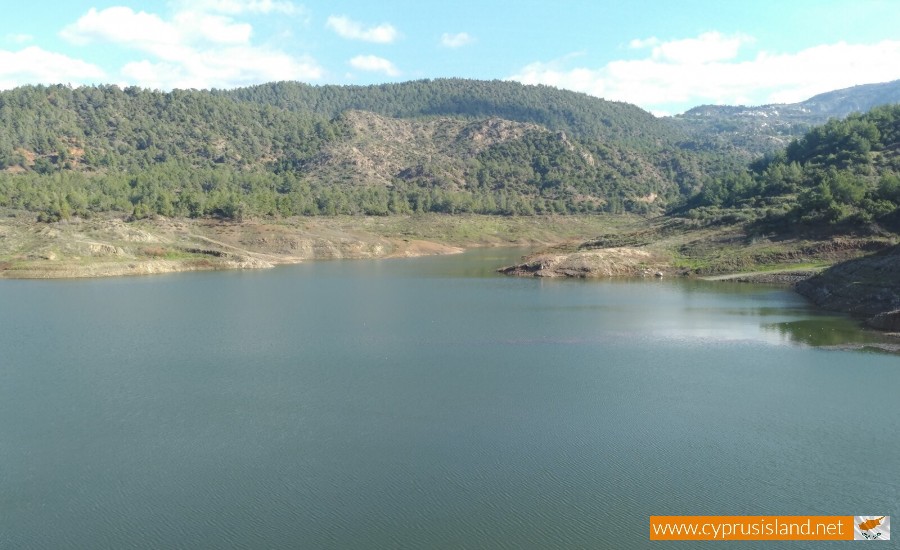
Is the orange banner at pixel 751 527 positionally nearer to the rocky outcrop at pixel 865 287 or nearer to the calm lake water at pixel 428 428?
the calm lake water at pixel 428 428

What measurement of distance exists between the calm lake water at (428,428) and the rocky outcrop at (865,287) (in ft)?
17.7

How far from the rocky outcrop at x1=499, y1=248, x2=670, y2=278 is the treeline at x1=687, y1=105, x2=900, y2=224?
1759 cm

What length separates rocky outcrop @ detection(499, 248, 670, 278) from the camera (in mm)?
83688

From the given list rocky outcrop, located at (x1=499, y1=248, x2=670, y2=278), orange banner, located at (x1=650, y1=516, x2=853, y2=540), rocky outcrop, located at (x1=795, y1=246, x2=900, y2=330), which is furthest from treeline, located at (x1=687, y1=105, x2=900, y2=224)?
orange banner, located at (x1=650, y1=516, x2=853, y2=540)

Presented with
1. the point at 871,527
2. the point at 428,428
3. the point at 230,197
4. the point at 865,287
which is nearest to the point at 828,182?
the point at 865,287

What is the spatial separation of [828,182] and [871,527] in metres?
82.8

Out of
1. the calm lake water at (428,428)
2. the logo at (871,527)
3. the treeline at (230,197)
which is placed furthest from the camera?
the treeline at (230,197)

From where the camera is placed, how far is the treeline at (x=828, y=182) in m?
80.7

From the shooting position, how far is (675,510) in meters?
19.8

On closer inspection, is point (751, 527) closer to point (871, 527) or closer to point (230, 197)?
point (871, 527)

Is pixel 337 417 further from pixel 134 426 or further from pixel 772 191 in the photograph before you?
pixel 772 191

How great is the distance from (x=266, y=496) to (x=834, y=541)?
16.7 m

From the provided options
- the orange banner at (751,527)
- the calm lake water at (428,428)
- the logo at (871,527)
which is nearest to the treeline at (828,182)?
the calm lake water at (428,428)

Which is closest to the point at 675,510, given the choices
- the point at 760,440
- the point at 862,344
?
the point at 760,440
